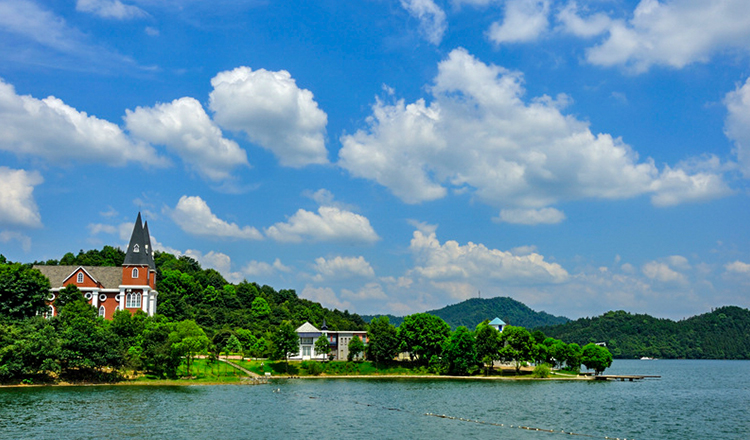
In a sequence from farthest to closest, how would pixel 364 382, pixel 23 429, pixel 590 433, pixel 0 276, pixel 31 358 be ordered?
pixel 364 382, pixel 0 276, pixel 31 358, pixel 590 433, pixel 23 429

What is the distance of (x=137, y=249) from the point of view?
321 feet

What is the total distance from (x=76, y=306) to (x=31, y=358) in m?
19.7

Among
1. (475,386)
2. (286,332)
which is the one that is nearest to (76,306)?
(286,332)

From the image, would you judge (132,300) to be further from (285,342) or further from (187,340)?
(187,340)

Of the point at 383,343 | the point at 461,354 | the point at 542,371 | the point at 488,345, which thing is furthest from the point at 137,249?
the point at 542,371

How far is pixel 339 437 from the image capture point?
38188 mm

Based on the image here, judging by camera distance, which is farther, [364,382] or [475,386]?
[364,382]

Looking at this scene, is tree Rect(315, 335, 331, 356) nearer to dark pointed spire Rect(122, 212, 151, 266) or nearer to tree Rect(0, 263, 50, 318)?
dark pointed spire Rect(122, 212, 151, 266)

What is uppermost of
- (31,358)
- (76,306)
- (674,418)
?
(76,306)

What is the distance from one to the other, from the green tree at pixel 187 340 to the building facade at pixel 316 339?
24.7 m

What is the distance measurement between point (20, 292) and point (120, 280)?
2358 centimetres

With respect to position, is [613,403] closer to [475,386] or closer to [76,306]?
[475,386]

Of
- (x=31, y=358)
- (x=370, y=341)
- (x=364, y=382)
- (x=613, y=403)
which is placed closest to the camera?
(x=613, y=403)

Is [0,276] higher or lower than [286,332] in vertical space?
higher
